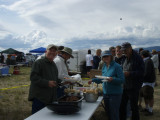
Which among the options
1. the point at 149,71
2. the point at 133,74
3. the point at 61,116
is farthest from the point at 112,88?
the point at 149,71

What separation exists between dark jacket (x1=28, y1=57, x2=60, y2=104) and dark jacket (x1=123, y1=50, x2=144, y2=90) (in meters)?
1.41

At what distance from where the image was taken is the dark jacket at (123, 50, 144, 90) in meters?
3.14

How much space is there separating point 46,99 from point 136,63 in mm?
1637

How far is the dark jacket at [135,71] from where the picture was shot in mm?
3141

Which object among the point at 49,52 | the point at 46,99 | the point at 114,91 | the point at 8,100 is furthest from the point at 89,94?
the point at 8,100

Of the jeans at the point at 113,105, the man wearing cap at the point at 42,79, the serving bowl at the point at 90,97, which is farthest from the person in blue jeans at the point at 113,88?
the man wearing cap at the point at 42,79

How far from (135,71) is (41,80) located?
1.65 metres

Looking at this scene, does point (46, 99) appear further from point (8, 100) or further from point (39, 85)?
point (8, 100)

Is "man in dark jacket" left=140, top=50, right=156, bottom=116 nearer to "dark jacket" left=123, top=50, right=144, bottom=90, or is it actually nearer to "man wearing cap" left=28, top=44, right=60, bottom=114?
"dark jacket" left=123, top=50, right=144, bottom=90

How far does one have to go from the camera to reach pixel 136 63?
3168mm

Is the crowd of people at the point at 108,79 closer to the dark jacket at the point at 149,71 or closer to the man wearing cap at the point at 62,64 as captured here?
the man wearing cap at the point at 62,64

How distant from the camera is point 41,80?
89.4 inches

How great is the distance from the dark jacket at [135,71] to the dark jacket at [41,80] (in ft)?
4.63

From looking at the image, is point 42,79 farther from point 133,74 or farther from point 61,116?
point 133,74
